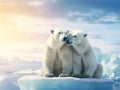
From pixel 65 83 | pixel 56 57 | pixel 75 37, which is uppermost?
pixel 75 37

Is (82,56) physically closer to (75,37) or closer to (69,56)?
(69,56)

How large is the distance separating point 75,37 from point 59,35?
0.26m

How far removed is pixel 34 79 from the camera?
653 centimetres

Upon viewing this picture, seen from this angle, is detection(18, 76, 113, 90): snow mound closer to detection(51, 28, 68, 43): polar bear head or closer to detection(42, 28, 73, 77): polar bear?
detection(42, 28, 73, 77): polar bear

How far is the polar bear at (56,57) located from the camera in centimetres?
659

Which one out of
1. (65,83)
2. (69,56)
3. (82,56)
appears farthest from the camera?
(82,56)

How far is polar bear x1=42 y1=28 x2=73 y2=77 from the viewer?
659 cm

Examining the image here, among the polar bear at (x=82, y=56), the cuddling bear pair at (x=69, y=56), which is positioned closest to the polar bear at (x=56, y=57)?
the cuddling bear pair at (x=69, y=56)

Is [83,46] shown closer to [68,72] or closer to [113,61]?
[68,72]

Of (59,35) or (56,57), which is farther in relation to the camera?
(56,57)

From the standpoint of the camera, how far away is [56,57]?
6734 millimetres

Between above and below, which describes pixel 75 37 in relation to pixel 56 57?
above

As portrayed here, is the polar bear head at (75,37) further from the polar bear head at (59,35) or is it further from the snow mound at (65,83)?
the snow mound at (65,83)

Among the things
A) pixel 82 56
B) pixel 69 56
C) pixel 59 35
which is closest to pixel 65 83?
pixel 69 56
